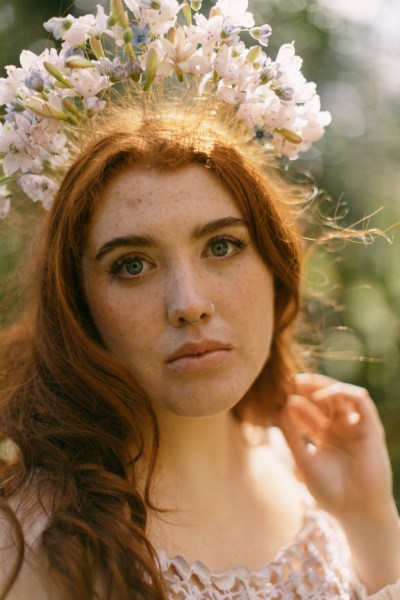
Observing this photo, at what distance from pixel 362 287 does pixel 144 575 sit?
1493 mm

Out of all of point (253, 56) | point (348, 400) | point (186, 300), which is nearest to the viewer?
point (186, 300)

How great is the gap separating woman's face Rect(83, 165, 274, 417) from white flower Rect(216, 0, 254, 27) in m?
0.36

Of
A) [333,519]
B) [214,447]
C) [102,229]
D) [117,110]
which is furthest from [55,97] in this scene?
[333,519]

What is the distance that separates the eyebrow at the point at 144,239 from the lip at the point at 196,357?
226 millimetres

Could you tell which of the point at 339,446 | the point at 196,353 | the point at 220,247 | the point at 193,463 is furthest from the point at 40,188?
the point at 339,446

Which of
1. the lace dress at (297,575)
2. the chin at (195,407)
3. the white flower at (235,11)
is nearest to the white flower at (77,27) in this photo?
the white flower at (235,11)

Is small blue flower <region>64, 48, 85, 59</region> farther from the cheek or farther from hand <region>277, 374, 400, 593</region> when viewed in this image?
hand <region>277, 374, 400, 593</region>

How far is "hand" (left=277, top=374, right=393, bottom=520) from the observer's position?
1.94 m

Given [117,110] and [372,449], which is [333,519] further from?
[117,110]

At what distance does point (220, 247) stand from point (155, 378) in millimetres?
318

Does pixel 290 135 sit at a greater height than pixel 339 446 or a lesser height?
greater

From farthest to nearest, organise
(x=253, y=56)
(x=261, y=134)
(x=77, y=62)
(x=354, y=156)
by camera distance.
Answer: (x=354, y=156) → (x=261, y=134) → (x=253, y=56) → (x=77, y=62)

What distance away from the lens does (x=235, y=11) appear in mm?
1759

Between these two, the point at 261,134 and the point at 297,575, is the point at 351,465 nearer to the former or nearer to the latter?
the point at 297,575
